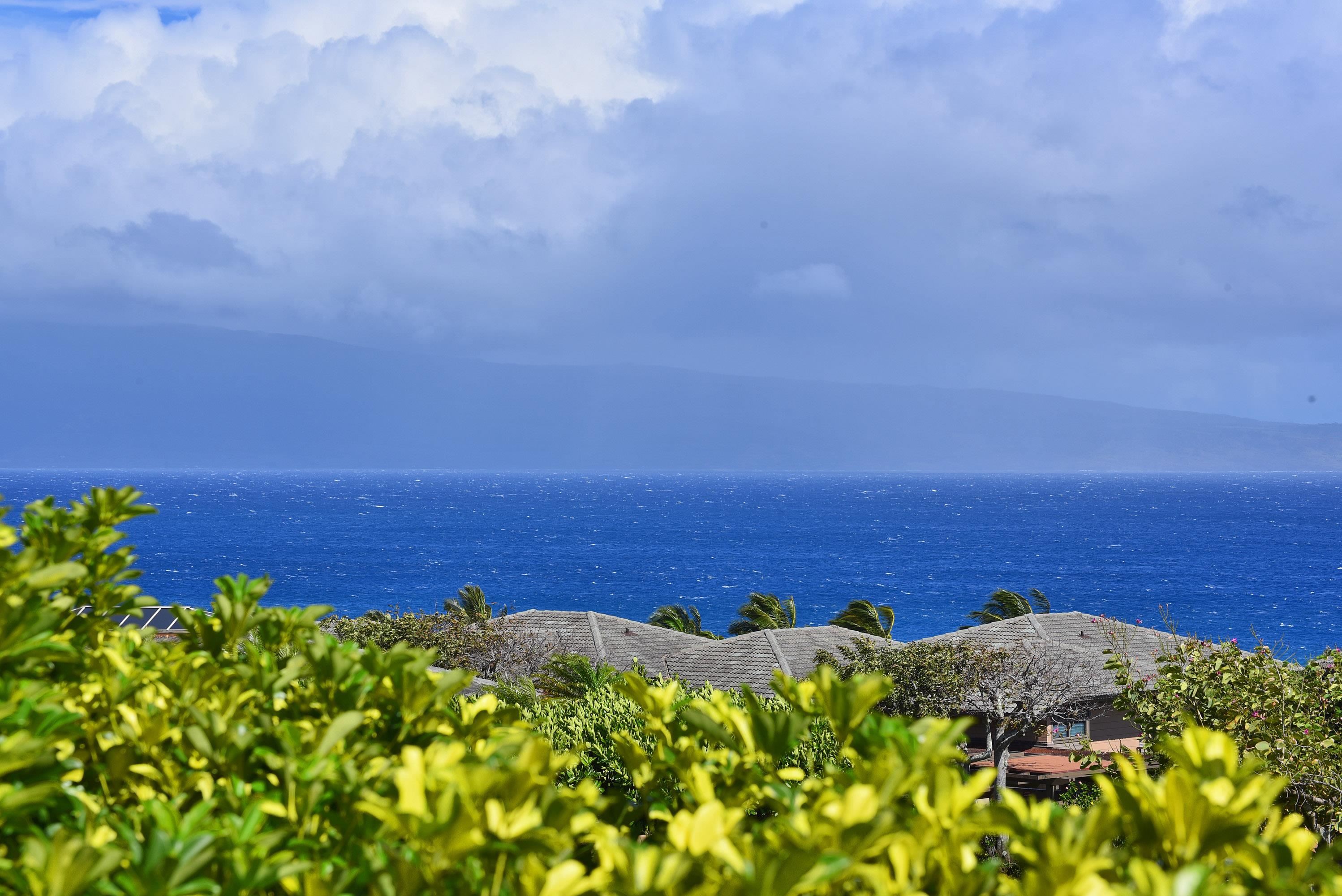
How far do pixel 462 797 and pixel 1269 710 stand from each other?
964 cm

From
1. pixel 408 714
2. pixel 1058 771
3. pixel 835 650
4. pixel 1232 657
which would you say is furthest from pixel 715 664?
pixel 408 714

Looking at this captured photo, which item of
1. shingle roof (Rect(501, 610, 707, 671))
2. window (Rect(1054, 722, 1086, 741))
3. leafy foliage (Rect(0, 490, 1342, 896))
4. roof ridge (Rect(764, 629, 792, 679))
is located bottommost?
window (Rect(1054, 722, 1086, 741))

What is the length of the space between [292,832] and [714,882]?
1010 millimetres

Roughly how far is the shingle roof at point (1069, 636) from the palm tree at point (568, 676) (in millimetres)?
7505

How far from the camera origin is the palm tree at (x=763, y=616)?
124ft

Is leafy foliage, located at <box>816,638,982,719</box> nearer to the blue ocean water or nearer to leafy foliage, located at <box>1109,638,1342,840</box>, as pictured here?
leafy foliage, located at <box>1109,638,1342,840</box>

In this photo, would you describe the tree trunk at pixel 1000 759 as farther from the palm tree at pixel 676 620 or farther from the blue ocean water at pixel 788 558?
the blue ocean water at pixel 788 558

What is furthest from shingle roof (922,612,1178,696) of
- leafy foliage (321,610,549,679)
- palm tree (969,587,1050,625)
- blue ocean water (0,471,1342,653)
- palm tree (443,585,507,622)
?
blue ocean water (0,471,1342,653)

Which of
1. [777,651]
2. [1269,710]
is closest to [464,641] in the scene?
[777,651]

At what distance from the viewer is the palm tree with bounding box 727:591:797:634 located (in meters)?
37.9

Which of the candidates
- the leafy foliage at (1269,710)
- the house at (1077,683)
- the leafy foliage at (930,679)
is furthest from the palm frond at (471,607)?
the leafy foliage at (1269,710)

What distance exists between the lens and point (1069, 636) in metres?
27.2

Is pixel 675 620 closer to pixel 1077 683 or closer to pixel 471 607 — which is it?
pixel 471 607

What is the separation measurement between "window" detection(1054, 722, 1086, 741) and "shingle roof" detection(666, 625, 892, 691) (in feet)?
15.2
